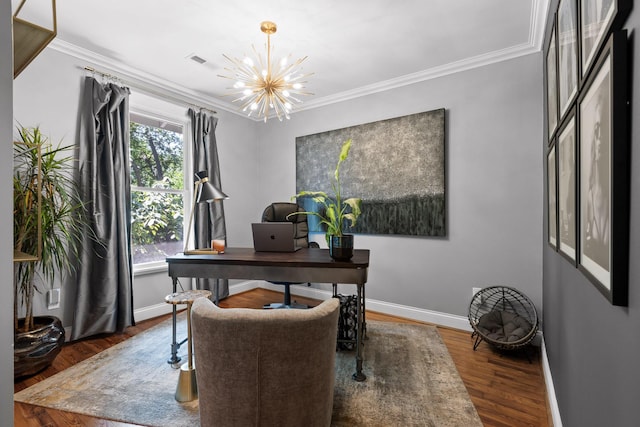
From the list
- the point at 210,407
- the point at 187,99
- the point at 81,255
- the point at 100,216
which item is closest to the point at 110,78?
the point at 187,99

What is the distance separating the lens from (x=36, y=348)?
207cm

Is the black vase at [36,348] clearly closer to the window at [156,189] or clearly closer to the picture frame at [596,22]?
the window at [156,189]

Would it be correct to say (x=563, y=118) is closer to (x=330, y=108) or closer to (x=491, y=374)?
(x=491, y=374)

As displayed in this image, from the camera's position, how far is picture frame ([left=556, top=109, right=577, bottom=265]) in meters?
1.12

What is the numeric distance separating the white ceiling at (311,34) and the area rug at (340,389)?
260 cm

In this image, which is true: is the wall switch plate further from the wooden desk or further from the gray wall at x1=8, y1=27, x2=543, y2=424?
the wooden desk

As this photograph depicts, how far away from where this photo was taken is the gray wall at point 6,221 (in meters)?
0.61

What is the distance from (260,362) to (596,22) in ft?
4.95

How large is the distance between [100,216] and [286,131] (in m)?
2.45

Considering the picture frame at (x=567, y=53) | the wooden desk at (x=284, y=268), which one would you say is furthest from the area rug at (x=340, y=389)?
the picture frame at (x=567, y=53)

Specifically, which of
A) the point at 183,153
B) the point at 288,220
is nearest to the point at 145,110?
the point at 183,153

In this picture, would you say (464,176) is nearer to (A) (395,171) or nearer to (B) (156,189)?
(A) (395,171)

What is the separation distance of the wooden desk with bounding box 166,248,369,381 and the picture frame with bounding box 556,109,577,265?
3.33 feet

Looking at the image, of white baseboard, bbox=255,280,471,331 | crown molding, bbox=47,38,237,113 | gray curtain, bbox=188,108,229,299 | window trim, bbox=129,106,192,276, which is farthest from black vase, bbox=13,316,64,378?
white baseboard, bbox=255,280,471,331
